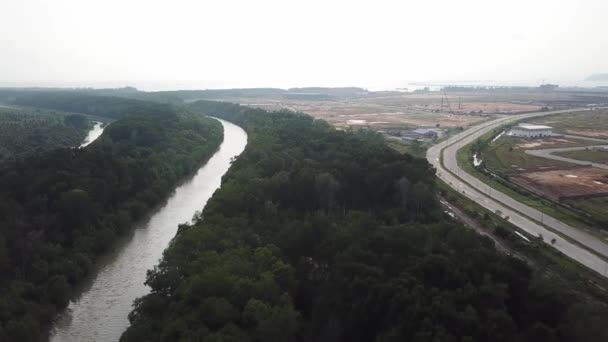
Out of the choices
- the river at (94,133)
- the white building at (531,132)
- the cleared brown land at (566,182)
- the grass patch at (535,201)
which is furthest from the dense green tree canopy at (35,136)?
the white building at (531,132)

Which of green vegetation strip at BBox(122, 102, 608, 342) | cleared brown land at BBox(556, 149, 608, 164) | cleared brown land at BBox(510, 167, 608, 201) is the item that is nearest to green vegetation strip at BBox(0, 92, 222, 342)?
green vegetation strip at BBox(122, 102, 608, 342)

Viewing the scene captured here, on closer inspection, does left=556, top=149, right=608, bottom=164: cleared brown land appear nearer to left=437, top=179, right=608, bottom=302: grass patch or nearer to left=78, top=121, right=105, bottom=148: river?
left=437, top=179, right=608, bottom=302: grass patch

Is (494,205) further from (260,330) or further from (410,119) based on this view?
(410,119)

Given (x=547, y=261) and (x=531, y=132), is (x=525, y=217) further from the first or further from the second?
(x=531, y=132)

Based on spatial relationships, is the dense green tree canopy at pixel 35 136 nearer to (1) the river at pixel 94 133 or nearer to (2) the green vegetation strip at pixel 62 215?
(1) the river at pixel 94 133

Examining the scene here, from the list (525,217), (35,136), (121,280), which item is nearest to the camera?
(121,280)

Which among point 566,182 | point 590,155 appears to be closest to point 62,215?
point 566,182
